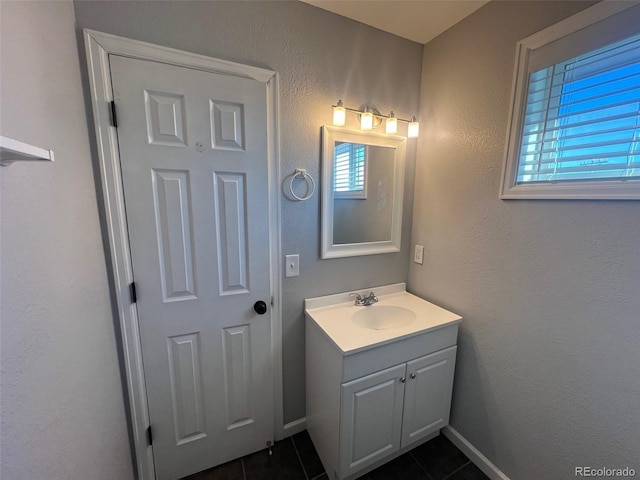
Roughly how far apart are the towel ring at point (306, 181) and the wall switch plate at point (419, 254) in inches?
34.2

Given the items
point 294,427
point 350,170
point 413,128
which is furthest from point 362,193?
point 294,427

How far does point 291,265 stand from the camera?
4.91ft

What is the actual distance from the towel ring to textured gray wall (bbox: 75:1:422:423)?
0.03 m

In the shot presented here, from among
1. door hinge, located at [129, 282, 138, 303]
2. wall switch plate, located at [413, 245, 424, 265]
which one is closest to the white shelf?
door hinge, located at [129, 282, 138, 303]

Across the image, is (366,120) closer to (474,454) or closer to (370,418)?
(370,418)

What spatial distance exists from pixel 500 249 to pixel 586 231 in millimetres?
339

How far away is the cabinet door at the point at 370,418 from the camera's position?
1245 mm

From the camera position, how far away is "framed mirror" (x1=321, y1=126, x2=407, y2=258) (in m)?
1.52

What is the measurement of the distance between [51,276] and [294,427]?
1580mm

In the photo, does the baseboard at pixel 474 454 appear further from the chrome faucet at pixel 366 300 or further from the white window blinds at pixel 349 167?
the white window blinds at pixel 349 167

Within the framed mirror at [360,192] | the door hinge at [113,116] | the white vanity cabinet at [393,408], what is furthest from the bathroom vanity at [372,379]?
the door hinge at [113,116]

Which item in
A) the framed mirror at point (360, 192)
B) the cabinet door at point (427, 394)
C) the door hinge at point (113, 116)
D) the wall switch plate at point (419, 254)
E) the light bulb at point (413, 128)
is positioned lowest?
the cabinet door at point (427, 394)

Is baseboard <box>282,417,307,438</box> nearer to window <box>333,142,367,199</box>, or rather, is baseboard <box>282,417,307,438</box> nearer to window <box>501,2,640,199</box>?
window <box>333,142,367,199</box>

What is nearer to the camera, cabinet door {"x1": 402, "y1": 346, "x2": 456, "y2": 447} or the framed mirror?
Answer: cabinet door {"x1": 402, "y1": 346, "x2": 456, "y2": 447}
